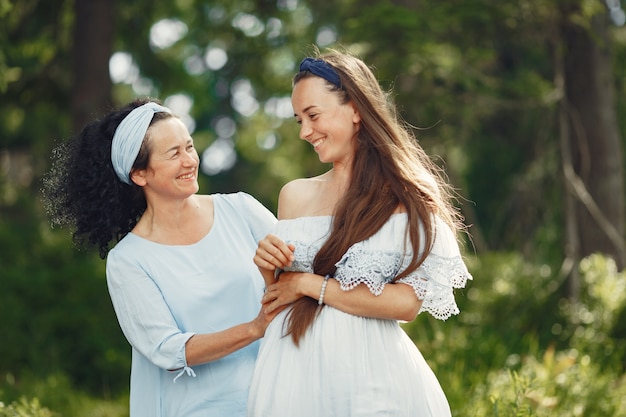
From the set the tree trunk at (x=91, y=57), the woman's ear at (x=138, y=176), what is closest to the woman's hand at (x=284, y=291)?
the woman's ear at (x=138, y=176)

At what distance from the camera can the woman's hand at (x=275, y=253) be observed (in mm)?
3314

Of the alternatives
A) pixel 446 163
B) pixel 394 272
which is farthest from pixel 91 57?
pixel 394 272

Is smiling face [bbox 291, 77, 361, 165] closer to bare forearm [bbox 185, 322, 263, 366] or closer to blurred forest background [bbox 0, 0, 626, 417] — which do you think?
bare forearm [bbox 185, 322, 263, 366]

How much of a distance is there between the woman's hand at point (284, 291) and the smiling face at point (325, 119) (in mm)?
464

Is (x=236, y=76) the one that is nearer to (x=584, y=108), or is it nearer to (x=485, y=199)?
(x=584, y=108)

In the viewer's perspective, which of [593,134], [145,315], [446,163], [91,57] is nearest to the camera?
[145,315]

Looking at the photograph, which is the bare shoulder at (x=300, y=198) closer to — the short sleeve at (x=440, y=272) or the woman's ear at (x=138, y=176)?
the short sleeve at (x=440, y=272)

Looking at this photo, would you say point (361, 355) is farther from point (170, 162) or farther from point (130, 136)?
point (130, 136)

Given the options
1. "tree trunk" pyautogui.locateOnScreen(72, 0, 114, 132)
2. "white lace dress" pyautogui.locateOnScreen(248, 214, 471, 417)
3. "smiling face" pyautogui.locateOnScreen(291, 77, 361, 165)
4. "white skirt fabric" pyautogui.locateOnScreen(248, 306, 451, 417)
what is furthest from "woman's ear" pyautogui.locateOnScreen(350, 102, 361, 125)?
"tree trunk" pyautogui.locateOnScreen(72, 0, 114, 132)

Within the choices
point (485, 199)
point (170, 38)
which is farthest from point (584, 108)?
point (485, 199)

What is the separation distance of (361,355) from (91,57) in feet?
31.1

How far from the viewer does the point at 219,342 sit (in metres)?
3.70

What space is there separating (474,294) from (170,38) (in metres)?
8.53

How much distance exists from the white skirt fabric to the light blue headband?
1.10 meters
